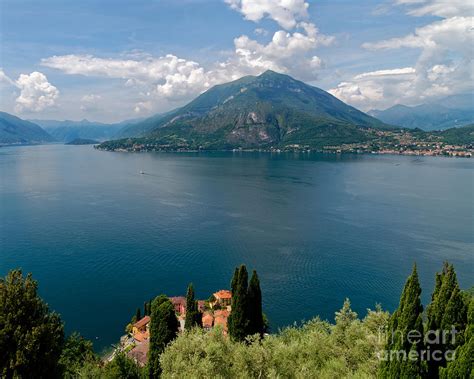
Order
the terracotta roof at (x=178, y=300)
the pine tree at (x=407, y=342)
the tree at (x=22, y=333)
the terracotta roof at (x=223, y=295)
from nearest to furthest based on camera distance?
1. the tree at (x=22, y=333)
2. the pine tree at (x=407, y=342)
3. the terracotta roof at (x=178, y=300)
4. the terracotta roof at (x=223, y=295)

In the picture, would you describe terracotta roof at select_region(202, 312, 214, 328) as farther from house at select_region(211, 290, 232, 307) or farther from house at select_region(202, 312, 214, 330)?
house at select_region(211, 290, 232, 307)

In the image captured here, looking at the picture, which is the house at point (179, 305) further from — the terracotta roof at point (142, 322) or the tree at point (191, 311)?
the tree at point (191, 311)

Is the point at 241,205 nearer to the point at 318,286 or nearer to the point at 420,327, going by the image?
the point at 318,286

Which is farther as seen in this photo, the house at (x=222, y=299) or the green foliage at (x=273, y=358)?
the house at (x=222, y=299)

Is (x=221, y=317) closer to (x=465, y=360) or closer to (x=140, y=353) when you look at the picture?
(x=140, y=353)

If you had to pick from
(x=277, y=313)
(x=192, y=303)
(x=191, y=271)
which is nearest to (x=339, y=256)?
(x=277, y=313)

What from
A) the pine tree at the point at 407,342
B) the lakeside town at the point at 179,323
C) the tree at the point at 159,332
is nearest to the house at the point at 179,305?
the lakeside town at the point at 179,323

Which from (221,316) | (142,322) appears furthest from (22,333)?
(221,316)
